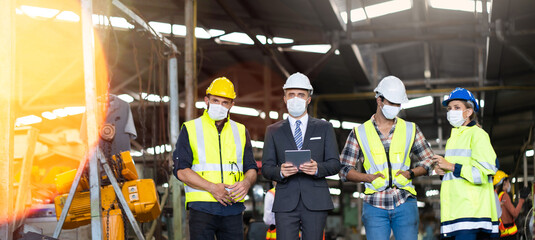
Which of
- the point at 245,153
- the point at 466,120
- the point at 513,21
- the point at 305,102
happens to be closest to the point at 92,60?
the point at 245,153

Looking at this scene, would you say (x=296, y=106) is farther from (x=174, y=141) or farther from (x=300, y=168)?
(x=174, y=141)

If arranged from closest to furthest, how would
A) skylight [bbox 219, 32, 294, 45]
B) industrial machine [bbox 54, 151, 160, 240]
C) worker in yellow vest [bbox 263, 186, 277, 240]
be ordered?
industrial machine [bbox 54, 151, 160, 240] < worker in yellow vest [bbox 263, 186, 277, 240] < skylight [bbox 219, 32, 294, 45]

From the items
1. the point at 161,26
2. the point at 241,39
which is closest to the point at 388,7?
the point at 241,39

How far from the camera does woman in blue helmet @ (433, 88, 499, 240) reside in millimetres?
5160

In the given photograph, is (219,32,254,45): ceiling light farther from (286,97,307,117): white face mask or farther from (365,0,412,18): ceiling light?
(286,97,307,117): white face mask

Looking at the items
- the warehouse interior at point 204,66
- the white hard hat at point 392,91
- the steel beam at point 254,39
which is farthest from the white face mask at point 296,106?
the steel beam at point 254,39

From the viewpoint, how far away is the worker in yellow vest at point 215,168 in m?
5.07

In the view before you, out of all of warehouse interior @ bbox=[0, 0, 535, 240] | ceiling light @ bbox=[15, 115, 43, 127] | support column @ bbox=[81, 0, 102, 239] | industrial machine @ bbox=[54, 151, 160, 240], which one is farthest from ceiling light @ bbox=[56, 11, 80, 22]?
support column @ bbox=[81, 0, 102, 239]

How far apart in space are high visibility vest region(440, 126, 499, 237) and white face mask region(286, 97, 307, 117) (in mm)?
1350

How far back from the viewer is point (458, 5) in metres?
13.4

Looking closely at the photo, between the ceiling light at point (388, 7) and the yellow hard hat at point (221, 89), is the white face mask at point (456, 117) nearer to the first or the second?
the yellow hard hat at point (221, 89)

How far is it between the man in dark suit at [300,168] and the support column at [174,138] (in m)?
3.21

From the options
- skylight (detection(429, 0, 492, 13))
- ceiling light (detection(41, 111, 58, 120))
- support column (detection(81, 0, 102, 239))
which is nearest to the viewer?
support column (detection(81, 0, 102, 239))

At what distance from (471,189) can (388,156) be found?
746 mm
